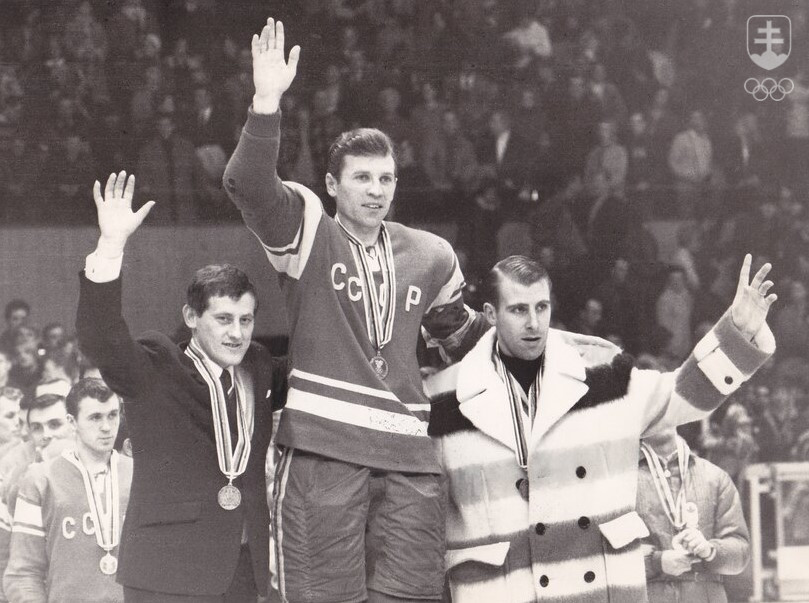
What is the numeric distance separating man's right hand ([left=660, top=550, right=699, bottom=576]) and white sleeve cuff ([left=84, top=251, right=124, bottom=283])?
216 centimetres

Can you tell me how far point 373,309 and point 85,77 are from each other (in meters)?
1.70

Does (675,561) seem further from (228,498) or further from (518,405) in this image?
(228,498)

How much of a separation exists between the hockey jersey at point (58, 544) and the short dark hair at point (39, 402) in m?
0.21

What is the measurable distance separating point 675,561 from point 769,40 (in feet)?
6.34

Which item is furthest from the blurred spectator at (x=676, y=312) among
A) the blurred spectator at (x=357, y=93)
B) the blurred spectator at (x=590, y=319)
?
the blurred spectator at (x=357, y=93)

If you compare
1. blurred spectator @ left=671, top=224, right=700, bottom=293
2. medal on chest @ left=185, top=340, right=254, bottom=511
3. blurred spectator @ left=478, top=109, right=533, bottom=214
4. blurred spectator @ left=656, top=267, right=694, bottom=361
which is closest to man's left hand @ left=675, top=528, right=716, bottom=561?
blurred spectator @ left=656, top=267, right=694, bottom=361

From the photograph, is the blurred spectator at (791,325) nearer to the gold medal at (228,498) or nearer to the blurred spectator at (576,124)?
the blurred spectator at (576,124)

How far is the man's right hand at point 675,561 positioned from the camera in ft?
13.0

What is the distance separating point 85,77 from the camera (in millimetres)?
4066

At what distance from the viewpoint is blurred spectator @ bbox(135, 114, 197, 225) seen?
407 cm

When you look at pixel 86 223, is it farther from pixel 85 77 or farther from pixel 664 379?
pixel 664 379

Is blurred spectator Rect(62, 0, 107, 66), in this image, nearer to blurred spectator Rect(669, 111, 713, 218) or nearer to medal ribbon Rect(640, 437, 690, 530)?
blurred spectator Rect(669, 111, 713, 218)

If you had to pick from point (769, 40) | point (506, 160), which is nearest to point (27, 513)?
point (506, 160)

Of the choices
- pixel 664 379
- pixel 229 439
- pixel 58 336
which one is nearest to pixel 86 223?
pixel 58 336
